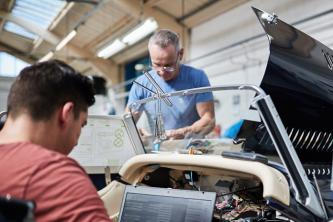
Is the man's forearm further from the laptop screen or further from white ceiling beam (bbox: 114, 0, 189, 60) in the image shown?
white ceiling beam (bbox: 114, 0, 189, 60)

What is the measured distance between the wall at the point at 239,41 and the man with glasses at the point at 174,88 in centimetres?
335

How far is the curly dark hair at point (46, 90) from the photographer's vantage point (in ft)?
3.34

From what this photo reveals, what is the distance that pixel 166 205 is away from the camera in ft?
4.75

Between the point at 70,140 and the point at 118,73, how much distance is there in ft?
37.1

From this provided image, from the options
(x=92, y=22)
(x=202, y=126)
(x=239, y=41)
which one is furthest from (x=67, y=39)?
(x=202, y=126)

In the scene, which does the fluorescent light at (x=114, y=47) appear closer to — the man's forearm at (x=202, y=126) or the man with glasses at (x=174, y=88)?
the man with glasses at (x=174, y=88)

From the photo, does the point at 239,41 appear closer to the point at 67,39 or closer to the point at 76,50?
the point at 67,39

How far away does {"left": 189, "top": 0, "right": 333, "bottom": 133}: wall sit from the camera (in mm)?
5438

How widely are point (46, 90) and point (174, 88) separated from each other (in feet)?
4.67

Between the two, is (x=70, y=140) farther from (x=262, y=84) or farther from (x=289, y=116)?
(x=289, y=116)

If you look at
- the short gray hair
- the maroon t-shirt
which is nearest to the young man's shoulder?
the maroon t-shirt

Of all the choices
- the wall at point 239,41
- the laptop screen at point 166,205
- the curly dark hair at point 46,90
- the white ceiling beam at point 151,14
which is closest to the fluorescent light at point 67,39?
the white ceiling beam at point 151,14

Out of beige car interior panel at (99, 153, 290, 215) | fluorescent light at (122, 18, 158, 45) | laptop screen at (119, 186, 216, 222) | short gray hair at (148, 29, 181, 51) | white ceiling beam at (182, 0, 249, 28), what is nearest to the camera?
beige car interior panel at (99, 153, 290, 215)

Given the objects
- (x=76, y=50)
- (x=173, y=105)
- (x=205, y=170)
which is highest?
(x=76, y=50)
